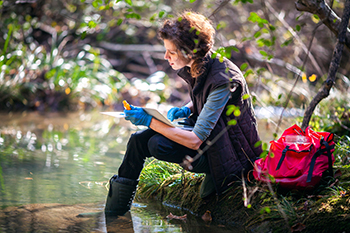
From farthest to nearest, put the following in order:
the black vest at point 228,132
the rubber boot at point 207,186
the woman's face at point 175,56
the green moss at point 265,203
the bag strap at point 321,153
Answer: the rubber boot at point 207,186 → the woman's face at point 175,56 → the black vest at point 228,132 → the bag strap at point 321,153 → the green moss at point 265,203

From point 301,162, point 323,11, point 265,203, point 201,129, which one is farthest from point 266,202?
point 323,11

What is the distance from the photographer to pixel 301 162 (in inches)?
90.7

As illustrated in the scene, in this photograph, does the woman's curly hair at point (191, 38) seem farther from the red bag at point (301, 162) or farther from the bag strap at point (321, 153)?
the bag strap at point (321, 153)

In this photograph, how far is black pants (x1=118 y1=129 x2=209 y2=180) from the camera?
2441 millimetres

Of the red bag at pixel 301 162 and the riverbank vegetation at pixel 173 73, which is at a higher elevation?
the red bag at pixel 301 162

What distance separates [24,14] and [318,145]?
7333 millimetres

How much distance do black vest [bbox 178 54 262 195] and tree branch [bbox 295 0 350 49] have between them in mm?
634

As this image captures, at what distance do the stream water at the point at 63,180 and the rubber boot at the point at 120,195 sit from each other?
0.09 meters

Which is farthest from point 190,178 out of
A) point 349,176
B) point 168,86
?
point 168,86

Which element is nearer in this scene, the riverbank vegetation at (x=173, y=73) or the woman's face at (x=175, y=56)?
the riverbank vegetation at (x=173, y=73)

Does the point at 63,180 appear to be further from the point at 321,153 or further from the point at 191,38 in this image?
the point at 321,153

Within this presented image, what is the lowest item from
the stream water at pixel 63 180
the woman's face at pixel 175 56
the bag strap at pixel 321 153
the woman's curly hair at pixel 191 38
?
the stream water at pixel 63 180

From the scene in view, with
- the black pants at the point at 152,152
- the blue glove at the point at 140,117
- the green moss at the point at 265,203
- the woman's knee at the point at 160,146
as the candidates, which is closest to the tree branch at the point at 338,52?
the green moss at the point at 265,203

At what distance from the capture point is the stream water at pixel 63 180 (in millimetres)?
2441
